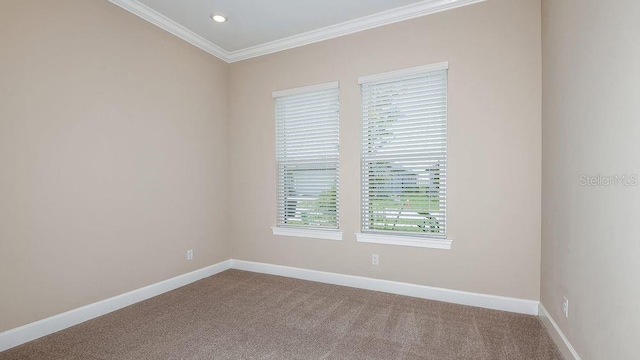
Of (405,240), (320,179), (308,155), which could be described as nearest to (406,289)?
(405,240)

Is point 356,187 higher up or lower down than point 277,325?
higher up

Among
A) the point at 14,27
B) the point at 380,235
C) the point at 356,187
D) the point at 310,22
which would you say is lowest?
the point at 380,235

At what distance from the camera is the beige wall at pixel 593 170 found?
1367mm

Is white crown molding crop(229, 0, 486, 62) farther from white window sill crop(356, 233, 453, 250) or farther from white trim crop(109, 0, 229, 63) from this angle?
white window sill crop(356, 233, 453, 250)

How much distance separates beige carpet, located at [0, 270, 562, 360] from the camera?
217 cm

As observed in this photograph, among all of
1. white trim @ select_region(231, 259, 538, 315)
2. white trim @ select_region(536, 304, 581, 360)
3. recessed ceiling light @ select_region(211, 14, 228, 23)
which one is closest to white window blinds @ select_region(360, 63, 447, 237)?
white trim @ select_region(231, 259, 538, 315)

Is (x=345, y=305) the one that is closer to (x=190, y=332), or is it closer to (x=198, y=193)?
(x=190, y=332)

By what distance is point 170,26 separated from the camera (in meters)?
3.45

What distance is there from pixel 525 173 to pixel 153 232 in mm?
3878

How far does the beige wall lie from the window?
3.02 ft

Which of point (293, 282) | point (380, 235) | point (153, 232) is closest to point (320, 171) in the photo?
point (380, 235)

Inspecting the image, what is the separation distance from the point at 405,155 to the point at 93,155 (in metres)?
3.09

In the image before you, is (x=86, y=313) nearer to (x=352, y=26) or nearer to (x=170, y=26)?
(x=170, y=26)

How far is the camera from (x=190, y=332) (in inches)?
97.7
